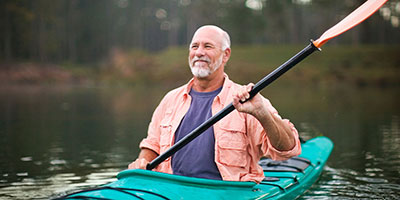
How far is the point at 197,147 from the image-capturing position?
4.74 m

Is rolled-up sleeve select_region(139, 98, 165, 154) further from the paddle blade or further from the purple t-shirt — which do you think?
the paddle blade

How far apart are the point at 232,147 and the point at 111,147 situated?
6.81 meters

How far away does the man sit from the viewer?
4.62 m

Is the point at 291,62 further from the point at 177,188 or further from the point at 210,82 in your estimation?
the point at 177,188

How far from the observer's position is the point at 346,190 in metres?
6.88

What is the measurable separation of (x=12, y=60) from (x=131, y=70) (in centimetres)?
1166

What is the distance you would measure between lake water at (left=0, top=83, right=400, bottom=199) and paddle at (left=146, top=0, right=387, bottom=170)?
231 cm

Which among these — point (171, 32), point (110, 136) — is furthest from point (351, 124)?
point (171, 32)

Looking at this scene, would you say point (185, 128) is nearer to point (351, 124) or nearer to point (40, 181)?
point (40, 181)

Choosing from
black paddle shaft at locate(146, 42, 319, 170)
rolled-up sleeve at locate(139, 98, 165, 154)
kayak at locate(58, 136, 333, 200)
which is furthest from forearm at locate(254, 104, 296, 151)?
rolled-up sleeve at locate(139, 98, 165, 154)

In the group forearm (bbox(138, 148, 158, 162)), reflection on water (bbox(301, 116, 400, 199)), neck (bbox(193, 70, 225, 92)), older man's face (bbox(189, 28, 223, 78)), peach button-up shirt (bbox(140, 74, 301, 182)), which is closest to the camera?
peach button-up shirt (bbox(140, 74, 301, 182))

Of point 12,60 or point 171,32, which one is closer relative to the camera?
point 12,60

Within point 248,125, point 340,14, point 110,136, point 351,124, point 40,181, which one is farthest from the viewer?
point 340,14

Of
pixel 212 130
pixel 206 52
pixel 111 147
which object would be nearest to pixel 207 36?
pixel 206 52
